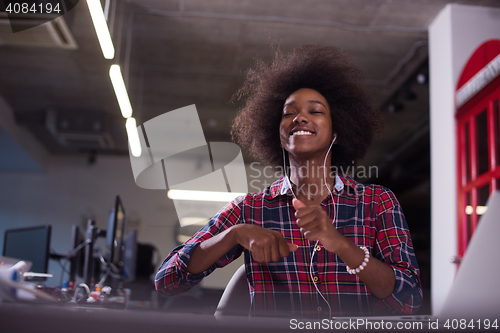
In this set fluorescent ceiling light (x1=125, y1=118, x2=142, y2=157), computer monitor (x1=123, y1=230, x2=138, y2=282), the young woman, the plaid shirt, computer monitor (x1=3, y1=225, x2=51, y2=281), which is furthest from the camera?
fluorescent ceiling light (x1=125, y1=118, x2=142, y2=157)

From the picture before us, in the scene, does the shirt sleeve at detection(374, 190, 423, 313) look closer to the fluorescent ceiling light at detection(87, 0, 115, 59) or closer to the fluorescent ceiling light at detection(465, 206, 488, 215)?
the fluorescent ceiling light at detection(465, 206, 488, 215)

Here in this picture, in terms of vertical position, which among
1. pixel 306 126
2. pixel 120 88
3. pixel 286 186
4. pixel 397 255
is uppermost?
pixel 120 88

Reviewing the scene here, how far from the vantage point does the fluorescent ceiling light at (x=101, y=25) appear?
2514 millimetres

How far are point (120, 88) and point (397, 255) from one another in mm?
2857

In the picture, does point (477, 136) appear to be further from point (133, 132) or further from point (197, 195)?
point (197, 195)

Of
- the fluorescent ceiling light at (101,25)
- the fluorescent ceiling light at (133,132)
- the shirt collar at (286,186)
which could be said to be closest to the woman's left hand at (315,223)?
the shirt collar at (286,186)

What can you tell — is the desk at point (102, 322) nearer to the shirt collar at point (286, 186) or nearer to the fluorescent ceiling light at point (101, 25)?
the shirt collar at point (286, 186)

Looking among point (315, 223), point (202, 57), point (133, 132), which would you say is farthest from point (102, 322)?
point (202, 57)

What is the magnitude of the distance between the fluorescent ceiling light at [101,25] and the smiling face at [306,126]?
1617 mm

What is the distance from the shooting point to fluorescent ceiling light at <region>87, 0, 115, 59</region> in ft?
8.25

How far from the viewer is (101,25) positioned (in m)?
2.65

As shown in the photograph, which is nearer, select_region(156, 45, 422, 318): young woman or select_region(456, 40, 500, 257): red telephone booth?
select_region(156, 45, 422, 318): young woman

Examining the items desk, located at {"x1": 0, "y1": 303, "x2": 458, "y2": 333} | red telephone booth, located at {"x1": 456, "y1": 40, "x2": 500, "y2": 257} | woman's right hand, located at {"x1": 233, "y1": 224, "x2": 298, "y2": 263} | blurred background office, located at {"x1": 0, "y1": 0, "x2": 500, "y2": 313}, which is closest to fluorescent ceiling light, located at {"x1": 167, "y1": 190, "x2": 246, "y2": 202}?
blurred background office, located at {"x1": 0, "y1": 0, "x2": 500, "y2": 313}

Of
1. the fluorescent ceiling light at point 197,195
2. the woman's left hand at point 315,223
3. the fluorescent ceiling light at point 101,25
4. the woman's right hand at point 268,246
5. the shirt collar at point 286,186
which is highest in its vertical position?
the fluorescent ceiling light at point 101,25
